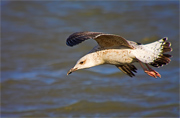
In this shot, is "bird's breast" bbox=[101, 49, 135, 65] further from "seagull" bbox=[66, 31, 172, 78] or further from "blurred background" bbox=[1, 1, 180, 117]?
"blurred background" bbox=[1, 1, 180, 117]

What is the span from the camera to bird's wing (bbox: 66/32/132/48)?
15.5 ft

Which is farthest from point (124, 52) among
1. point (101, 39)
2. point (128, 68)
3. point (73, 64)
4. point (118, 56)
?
point (73, 64)

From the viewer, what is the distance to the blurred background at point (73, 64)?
8.04 metres

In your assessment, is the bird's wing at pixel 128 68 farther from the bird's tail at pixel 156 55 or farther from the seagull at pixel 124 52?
the bird's tail at pixel 156 55

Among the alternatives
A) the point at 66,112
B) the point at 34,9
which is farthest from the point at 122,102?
the point at 34,9

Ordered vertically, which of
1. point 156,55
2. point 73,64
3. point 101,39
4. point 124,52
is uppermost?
point 73,64

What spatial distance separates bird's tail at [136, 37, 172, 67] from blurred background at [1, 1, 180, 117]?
9.22 feet

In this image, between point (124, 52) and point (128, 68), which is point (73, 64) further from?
point (124, 52)

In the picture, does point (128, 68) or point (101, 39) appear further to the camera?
point (128, 68)

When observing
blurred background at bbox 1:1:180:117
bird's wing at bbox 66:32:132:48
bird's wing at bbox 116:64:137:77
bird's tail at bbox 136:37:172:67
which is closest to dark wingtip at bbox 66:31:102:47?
bird's wing at bbox 66:32:132:48

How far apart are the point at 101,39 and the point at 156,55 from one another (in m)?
0.78

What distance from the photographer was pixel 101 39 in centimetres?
518

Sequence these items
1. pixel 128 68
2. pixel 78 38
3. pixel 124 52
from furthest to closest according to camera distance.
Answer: pixel 128 68 < pixel 124 52 < pixel 78 38

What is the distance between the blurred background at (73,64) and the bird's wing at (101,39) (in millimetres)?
2855
